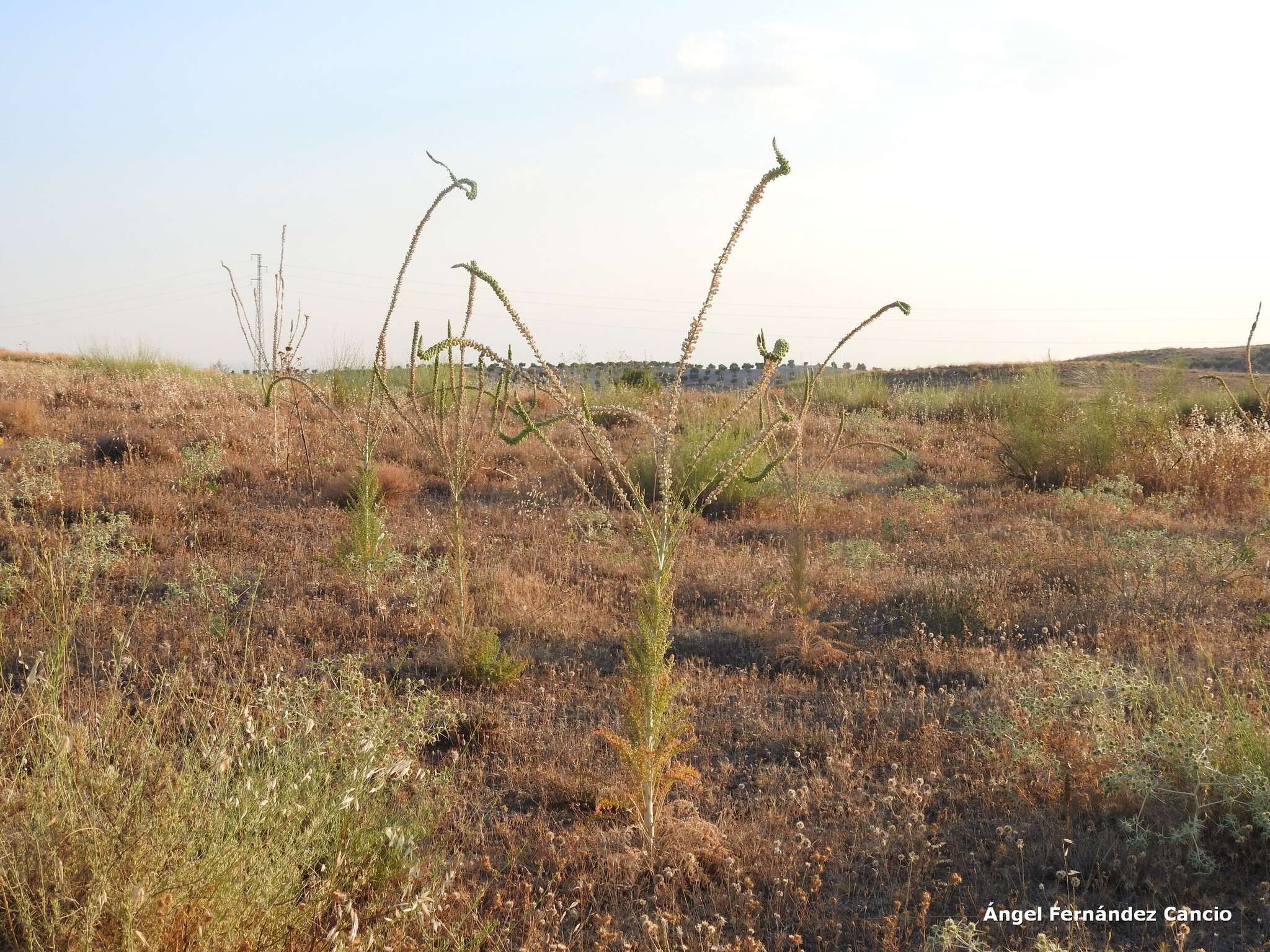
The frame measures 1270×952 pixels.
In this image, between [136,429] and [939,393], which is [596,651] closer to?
[136,429]

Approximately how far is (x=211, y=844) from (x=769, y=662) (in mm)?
3290

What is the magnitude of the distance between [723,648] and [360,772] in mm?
2848

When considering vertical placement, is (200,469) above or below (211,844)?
above

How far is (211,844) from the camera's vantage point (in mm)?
2176

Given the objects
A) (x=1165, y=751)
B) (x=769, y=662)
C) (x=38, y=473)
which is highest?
(x=38, y=473)

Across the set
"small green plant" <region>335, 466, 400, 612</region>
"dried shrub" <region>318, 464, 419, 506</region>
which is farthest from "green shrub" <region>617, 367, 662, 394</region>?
"small green plant" <region>335, 466, 400, 612</region>

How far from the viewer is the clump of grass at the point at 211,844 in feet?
6.79

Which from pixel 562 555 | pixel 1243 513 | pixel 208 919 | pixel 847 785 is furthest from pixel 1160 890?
pixel 1243 513

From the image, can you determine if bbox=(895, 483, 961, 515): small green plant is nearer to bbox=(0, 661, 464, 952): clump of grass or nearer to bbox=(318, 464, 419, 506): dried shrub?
bbox=(318, 464, 419, 506): dried shrub

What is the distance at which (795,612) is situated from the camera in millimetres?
5535

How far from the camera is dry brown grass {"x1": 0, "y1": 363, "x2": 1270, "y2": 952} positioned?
2902mm

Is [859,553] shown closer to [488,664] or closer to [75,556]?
[488,664]

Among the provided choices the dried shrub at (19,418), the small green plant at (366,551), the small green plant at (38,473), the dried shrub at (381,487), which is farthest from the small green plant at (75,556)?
the dried shrub at (19,418)

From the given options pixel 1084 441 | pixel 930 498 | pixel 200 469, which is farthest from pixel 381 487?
pixel 1084 441
